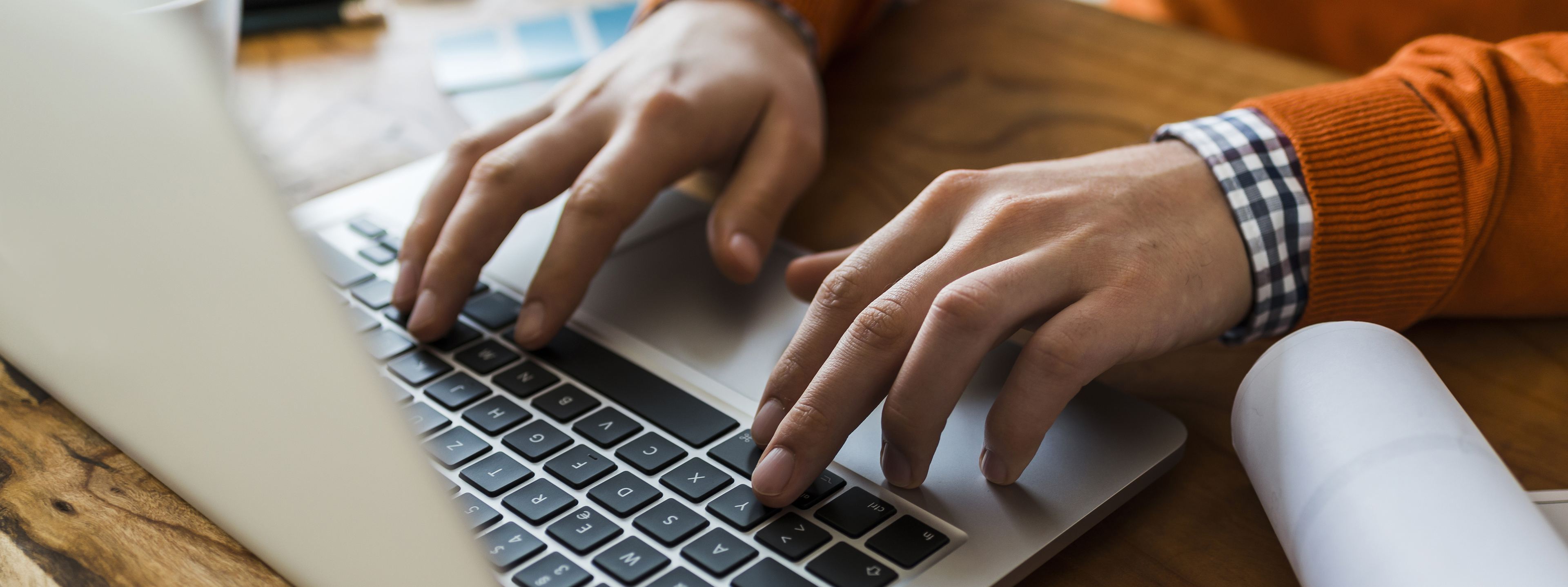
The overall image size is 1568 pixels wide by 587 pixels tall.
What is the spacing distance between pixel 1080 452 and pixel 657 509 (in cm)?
15

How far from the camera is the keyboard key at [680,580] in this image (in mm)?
301

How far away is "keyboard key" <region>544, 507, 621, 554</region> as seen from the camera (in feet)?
1.03

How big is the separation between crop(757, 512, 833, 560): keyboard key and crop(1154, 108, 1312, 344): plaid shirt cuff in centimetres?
22

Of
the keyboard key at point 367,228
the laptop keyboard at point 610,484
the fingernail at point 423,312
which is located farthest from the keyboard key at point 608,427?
the keyboard key at point 367,228

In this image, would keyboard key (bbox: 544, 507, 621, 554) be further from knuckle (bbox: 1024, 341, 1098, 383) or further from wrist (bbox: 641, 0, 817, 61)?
wrist (bbox: 641, 0, 817, 61)

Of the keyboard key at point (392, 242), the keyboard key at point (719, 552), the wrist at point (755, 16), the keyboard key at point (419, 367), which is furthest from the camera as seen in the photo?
the wrist at point (755, 16)

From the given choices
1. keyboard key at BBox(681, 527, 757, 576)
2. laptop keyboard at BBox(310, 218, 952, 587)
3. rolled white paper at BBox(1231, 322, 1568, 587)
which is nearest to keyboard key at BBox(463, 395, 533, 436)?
laptop keyboard at BBox(310, 218, 952, 587)

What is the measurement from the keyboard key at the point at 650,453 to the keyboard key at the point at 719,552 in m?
0.04

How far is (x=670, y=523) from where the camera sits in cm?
32

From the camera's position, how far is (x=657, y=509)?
13.0 inches

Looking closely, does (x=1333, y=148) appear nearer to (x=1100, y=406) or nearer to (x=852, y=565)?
(x=1100, y=406)

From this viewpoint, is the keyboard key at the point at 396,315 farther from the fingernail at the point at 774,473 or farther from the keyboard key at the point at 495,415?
the fingernail at the point at 774,473

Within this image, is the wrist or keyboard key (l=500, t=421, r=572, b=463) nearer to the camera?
keyboard key (l=500, t=421, r=572, b=463)

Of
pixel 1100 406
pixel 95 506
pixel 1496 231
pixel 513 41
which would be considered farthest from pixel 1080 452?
pixel 513 41
